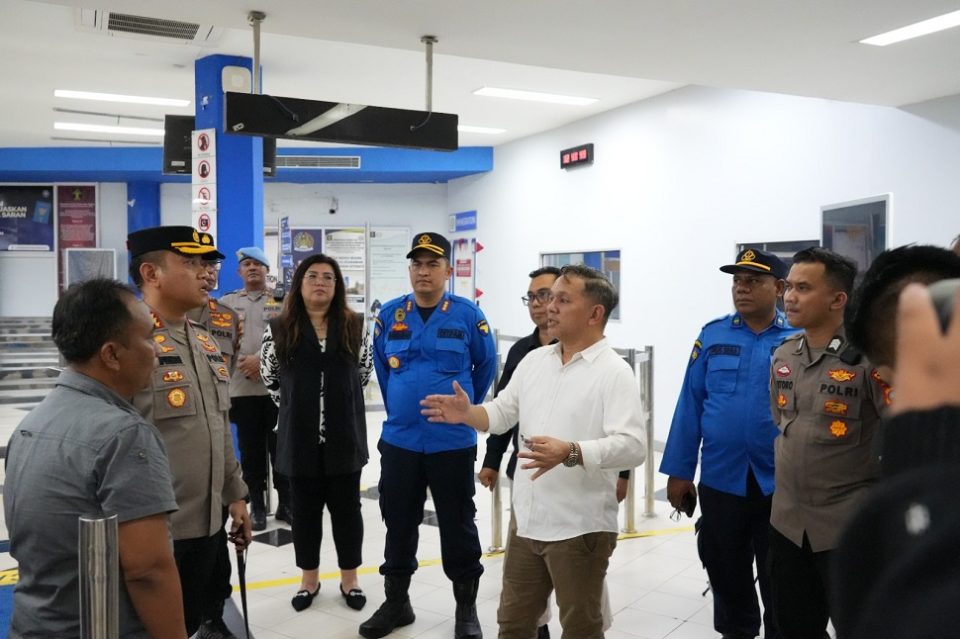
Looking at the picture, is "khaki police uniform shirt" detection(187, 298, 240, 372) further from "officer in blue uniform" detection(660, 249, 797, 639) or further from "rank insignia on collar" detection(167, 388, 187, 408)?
"officer in blue uniform" detection(660, 249, 797, 639)

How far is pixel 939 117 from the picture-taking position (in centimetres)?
529

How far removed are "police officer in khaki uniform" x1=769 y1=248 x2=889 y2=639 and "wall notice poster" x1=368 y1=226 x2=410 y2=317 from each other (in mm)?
9853

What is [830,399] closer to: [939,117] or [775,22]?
[775,22]

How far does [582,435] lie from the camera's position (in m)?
2.48

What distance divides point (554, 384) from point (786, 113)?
480 centimetres

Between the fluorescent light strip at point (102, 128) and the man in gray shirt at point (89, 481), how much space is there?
8450 millimetres

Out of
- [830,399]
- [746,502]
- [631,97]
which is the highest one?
[631,97]

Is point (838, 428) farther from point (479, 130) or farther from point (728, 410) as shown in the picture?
point (479, 130)

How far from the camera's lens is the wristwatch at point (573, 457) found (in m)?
2.27

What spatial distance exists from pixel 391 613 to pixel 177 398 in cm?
157

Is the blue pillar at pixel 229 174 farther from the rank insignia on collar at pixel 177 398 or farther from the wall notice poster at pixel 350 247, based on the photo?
the wall notice poster at pixel 350 247

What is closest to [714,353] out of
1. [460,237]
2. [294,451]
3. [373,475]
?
[294,451]

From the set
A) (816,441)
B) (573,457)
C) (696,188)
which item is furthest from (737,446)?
(696,188)

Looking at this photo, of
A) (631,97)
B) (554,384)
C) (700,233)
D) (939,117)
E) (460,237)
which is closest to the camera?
(554,384)
